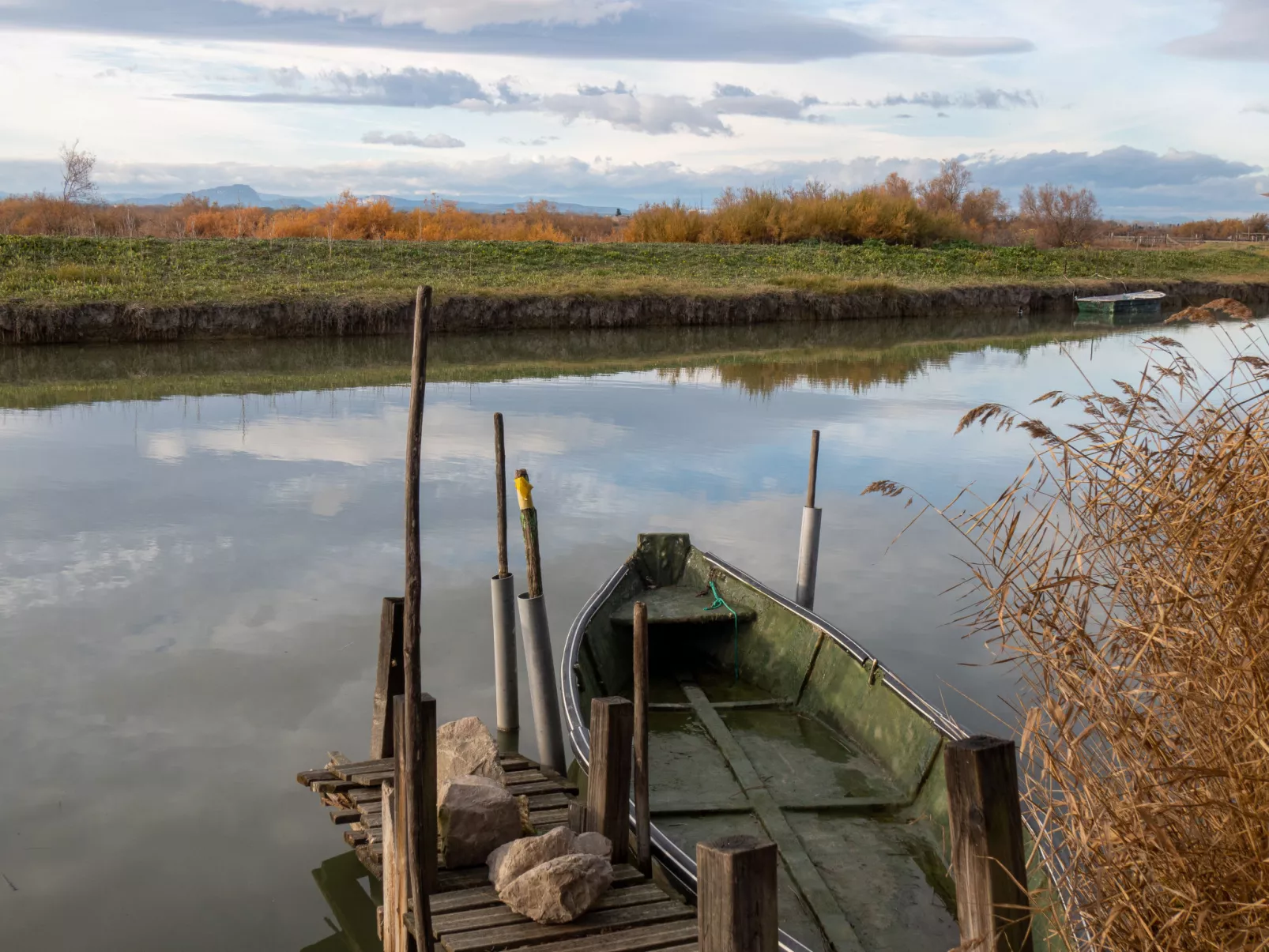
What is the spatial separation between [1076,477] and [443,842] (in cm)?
249

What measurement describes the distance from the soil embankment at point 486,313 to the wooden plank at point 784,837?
56.8ft

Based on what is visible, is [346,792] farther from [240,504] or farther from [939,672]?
[240,504]

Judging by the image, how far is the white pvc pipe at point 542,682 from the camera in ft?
18.6

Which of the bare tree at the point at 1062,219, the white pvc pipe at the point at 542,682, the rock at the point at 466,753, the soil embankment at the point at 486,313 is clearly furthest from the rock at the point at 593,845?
the bare tree at the point at 1062,219

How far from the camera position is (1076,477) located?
3590 millimetres

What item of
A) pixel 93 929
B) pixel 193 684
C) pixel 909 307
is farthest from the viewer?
pixel 909 307

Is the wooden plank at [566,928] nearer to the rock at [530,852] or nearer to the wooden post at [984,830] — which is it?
the rock at [530,852]

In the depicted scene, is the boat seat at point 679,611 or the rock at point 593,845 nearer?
the rock at point 593,845

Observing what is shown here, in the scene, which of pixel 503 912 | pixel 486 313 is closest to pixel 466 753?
pixel 503 912

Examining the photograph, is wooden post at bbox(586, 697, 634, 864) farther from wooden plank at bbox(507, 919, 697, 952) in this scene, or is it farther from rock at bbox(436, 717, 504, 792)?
rock at bbox(436, 717, 504, 792)

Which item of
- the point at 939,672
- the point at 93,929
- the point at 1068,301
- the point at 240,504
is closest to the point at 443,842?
the point at 93,929

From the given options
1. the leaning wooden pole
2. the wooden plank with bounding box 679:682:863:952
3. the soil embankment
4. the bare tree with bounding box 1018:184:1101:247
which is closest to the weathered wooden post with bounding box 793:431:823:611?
the wooden plank with bounding box 679:682:863:952

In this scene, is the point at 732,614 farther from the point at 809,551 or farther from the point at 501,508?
the point at 501,508

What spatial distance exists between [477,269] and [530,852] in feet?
87.6
